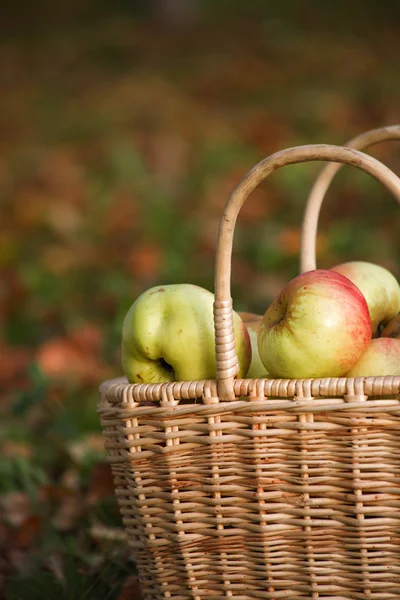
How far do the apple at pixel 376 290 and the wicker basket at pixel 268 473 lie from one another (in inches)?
12.7

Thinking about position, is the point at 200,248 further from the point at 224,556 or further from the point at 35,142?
the point at 224,556

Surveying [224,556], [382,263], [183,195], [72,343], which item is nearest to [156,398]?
[224,556]

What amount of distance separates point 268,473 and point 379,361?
0.92 feet

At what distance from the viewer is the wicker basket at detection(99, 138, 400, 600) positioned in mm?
1313

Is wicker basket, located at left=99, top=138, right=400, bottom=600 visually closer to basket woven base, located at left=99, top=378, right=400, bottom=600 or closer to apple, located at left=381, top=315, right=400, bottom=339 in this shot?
basket woven base, located at left=99, top=378, right=400, bottom=600

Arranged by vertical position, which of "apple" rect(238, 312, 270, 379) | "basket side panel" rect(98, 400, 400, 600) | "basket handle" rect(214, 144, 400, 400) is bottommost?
"basket side panel" rect(98, 400, 400, 600)

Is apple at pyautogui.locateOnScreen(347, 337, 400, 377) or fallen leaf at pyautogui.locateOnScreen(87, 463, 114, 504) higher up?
apple at pyautogui.locateOnScreen(347, 337, 400, 377)

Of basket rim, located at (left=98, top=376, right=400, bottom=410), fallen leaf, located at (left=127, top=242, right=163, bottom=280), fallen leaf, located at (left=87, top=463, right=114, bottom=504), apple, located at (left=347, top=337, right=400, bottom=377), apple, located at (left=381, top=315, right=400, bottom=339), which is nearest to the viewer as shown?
basket rim, located at (left=98, top=376, right=400, bottom=410)

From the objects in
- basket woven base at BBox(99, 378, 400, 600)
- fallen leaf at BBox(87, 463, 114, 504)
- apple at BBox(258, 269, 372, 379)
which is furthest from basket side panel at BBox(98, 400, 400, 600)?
fallen leaf at BBox(87, 463, 114, 504)

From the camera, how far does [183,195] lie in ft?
17.2

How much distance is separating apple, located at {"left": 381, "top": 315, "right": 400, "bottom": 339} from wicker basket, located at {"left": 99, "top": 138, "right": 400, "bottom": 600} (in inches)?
10.1

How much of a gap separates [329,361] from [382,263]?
2.20 m

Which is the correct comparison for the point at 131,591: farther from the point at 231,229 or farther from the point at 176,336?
the point at 231,229

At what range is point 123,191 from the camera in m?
5.38
